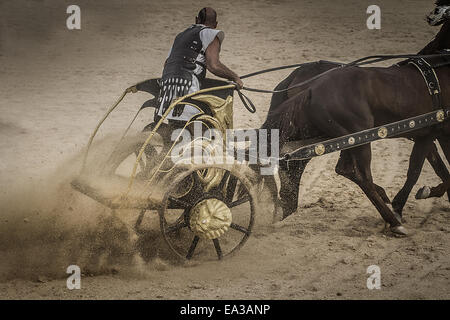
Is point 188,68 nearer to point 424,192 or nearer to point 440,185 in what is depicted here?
point 424,192

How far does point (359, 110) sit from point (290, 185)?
888mm

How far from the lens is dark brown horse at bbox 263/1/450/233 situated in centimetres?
524

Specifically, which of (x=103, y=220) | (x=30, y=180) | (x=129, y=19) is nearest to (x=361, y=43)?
(x=129, y=19)

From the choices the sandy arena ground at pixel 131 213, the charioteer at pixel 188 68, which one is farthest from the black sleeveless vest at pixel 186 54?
the sandy arena ground at pixel 131 213

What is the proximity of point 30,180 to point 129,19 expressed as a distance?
6959mm

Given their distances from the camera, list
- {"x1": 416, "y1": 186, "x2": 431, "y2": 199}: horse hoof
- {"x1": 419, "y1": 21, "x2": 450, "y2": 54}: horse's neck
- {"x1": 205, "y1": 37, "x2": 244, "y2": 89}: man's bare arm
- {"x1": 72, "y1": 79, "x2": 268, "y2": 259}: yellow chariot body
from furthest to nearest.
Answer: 1. {"x1": 416, "y1": 186, "x2": 431, "y2": 199}: horse hoof
2. {"x1": 419, "y1": 21, "x2": 450, "y2": 54}: horse's neck
3. {"x1": 205, "y1": 37, "x2": 244, "y2": 89}: man's bare arm
4. {"x1": 72, "y1": 79, "x2": 268, "y2": 259}: yellow chariot body

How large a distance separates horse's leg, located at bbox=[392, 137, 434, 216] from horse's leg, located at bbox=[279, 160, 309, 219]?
1.00 m

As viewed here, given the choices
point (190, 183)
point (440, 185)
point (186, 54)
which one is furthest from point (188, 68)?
point (440, 185)

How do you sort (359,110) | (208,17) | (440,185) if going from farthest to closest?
(440,185), (359,110), (208,17)

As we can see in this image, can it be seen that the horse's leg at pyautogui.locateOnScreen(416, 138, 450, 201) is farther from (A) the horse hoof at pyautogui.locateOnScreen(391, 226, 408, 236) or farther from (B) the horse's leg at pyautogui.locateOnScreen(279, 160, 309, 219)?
(B) the horse's leg at pyautogui.locateOnScreen(279, 160, 309, 219)

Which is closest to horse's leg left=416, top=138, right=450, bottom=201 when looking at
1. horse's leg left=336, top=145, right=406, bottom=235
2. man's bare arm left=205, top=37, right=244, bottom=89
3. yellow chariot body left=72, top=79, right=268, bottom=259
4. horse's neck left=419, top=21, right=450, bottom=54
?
horse's leg left=336, top=145, right=406, bottom=235

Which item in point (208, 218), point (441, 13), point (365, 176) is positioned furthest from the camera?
point (441, 13)

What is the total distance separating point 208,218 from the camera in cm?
466

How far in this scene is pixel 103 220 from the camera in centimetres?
505
